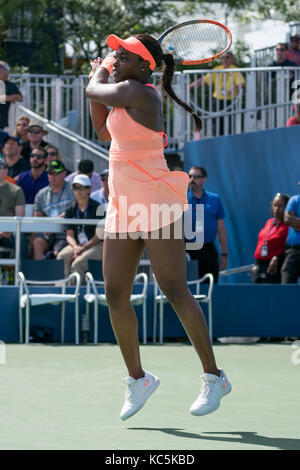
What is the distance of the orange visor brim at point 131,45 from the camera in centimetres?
536

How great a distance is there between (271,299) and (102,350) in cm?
232

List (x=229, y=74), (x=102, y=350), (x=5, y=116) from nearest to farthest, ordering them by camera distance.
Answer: (x=102, y=350)
(x=229, y=74)
(x=5, y=116)

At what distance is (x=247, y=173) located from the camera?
1431cm

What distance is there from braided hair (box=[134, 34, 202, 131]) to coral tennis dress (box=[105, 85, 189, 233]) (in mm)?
266

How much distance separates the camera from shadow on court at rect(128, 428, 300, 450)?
4.84 m

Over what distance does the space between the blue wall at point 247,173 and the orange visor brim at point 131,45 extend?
8064 millimetres

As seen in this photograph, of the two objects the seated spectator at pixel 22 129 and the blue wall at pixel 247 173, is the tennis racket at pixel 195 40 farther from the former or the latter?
the seated spectator at pixel 22 129

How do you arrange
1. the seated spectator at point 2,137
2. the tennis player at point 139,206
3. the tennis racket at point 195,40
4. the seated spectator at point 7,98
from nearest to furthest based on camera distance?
1. the tennis player at point 139,206
2. the tennis racket at point 195,40
3. the seated spectator at point 2,137
4. the seated spectator at point 7,98

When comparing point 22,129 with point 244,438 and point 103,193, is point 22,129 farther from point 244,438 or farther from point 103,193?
point 244,438

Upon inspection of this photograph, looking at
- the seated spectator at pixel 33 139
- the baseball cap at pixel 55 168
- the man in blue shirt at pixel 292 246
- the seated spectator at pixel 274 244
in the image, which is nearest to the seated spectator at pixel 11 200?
the baseball cap at pixel 55 168

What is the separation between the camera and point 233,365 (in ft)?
29.2

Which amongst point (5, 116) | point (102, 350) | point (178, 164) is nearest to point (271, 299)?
point (102, 350)

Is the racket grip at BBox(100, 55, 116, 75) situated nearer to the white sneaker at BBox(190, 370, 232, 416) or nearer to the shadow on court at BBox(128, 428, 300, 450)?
the white sneaker at BBox(190, 370, 232, 416)

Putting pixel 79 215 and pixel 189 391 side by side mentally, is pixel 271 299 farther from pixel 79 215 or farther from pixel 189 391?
pixel 189 391
